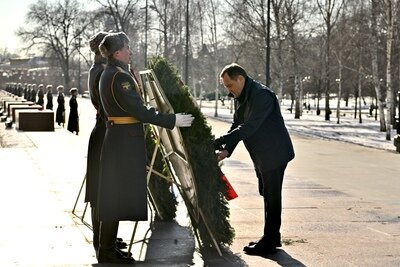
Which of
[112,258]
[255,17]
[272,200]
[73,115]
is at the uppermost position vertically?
[255,17]

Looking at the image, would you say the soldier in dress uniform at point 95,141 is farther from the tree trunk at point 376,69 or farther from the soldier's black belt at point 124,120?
the tree trunk at point 376,69

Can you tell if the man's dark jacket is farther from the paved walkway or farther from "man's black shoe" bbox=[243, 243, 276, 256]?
the paved walkway

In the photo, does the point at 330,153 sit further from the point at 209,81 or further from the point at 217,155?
the point at 209,81

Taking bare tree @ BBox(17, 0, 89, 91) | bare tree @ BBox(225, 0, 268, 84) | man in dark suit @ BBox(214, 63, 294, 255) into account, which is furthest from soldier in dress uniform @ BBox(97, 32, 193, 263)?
bare tree @ BBox(17, 0, 89, 91)

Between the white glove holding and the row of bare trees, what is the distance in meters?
9.31

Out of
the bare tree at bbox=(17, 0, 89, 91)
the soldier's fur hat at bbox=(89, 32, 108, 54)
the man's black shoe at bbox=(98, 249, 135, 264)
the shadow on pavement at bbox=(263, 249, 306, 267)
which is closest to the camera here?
the man's black shoe at bbox=(98, 249, 135, 264)

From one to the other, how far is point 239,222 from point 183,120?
2783mm

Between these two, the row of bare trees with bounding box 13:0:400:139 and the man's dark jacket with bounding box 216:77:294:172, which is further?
the row of bare trees with bounding box 13:0:400:139

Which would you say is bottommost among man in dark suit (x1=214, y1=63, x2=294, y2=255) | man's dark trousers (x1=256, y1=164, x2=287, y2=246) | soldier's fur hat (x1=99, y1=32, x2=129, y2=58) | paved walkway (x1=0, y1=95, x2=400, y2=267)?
paved walkway (x1=0, y1=95, x2=400, y2=267)

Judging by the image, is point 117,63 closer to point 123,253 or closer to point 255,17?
point 123,253

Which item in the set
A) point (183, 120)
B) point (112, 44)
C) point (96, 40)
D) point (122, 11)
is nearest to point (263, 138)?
point (183, 120)

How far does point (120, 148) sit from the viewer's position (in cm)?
653

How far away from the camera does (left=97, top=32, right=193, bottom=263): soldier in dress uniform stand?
21.4ft

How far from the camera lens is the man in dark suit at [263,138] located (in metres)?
7.09
